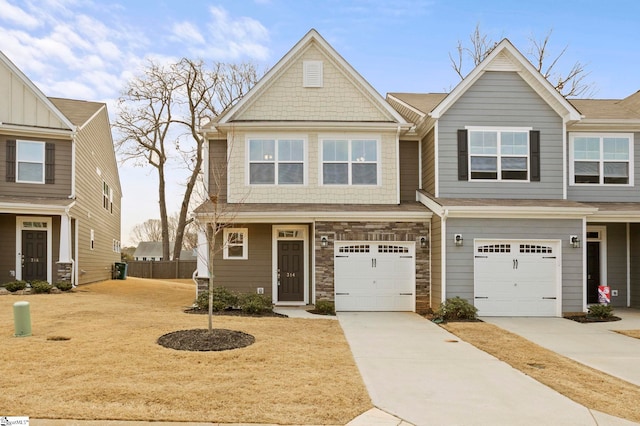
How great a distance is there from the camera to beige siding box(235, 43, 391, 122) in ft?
52.2

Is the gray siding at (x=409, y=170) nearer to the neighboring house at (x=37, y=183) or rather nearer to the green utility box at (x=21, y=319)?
the green utility box at (x=21, y=319)

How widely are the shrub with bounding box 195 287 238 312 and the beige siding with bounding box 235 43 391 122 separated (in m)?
5.81

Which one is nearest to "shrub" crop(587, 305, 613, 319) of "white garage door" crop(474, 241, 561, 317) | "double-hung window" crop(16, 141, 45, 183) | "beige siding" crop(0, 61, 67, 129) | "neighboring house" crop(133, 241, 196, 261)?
"white garage door" crop(474, 241, 561, 317)

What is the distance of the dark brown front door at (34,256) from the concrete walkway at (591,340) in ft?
50.6

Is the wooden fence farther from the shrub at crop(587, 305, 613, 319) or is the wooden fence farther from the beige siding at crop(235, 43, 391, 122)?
the shrub at crop(587, 305, 613, 319)

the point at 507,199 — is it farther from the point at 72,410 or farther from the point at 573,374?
the point at 72,410

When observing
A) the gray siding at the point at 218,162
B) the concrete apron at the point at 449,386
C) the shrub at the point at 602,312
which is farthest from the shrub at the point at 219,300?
the shrub at the point at 602,312

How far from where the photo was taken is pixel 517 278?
1412 cm

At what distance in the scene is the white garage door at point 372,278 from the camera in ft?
49.0

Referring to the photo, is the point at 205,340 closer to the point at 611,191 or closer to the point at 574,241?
the point at 574,241

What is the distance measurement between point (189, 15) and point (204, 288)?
9191 millimetres

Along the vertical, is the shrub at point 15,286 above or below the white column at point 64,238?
below

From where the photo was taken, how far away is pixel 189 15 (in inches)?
648

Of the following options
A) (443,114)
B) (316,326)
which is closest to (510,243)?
(443,114)
